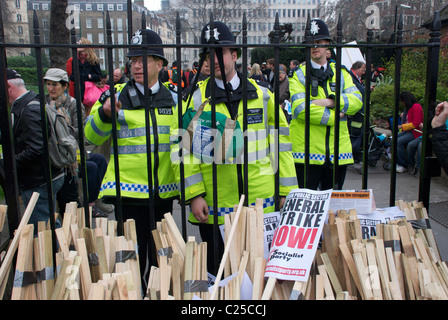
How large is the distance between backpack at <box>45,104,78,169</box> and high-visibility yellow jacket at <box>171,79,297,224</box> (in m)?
1.50

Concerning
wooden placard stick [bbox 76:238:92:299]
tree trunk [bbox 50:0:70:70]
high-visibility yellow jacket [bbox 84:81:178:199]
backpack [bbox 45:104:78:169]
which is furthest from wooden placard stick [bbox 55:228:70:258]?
tree trunk [bbox 50:0:70:70]

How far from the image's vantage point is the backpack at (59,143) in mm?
3852

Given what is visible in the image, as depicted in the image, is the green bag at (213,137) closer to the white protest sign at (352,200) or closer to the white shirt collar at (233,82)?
the white shirt collar at (233,82)

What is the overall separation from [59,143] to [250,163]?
6.69 feet

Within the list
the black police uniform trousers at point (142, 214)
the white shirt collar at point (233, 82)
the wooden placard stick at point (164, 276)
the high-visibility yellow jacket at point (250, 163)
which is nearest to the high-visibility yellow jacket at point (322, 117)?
the high-visibility yellow jacket at point (250, 163)

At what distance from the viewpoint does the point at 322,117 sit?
3.80 m

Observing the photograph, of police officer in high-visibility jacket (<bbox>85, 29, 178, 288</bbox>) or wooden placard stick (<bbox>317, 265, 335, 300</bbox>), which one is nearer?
wooden placard stick (<bbox>317, 265, 335, 300</bbox>)

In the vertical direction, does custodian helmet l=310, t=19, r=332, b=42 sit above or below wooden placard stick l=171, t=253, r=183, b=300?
above

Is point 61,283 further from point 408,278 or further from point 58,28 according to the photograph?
point 58,28

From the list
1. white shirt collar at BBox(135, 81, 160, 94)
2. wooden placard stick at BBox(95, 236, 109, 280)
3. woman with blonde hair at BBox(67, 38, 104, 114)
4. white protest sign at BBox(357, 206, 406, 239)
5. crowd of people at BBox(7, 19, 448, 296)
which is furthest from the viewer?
woman with blonde hair at BBox(67, 38, 104, 114)

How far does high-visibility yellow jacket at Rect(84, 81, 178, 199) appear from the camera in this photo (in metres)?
2.92

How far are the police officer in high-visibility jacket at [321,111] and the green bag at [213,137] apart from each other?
1.53 m

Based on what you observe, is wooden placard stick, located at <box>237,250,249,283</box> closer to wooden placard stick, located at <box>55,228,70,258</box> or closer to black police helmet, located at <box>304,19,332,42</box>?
wooden placard stick, located at <box>55,228,70,258</box>

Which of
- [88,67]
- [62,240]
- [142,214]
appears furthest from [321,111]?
[88,67]
